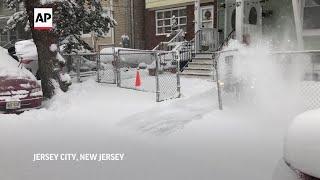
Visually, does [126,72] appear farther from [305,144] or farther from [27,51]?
[305,144]

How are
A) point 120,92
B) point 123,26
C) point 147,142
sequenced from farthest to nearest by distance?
point 123,26
point 120,92
point 147,142

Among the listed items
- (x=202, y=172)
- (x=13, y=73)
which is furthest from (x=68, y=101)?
(x=202, y=172)

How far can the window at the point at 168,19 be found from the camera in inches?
850

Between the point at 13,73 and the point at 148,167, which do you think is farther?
the point at 13,73

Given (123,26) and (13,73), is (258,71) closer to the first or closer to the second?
(13,73)

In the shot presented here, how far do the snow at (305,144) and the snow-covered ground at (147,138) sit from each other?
0.82 m

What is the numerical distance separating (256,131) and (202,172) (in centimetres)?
242

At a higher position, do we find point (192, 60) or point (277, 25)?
point (277, 25)

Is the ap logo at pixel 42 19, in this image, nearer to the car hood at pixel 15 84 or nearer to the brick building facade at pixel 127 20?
the car hood at pixel 15 84

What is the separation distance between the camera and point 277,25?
16391 mm

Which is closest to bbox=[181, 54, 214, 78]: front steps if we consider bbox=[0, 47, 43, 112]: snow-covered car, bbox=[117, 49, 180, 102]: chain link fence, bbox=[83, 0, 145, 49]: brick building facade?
bbox=[117, 49, 180, 102]: chain link fence

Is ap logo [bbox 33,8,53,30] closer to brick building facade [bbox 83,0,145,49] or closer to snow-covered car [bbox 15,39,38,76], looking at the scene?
snow-covered car [bbox 15,39,38,76]

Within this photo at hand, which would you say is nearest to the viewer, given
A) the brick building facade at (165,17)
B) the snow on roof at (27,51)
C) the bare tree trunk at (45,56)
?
the bare tree trunk at (45,56)

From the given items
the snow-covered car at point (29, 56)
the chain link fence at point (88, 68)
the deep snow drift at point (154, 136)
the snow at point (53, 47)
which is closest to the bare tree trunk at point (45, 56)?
the snow at point (53, 47)
